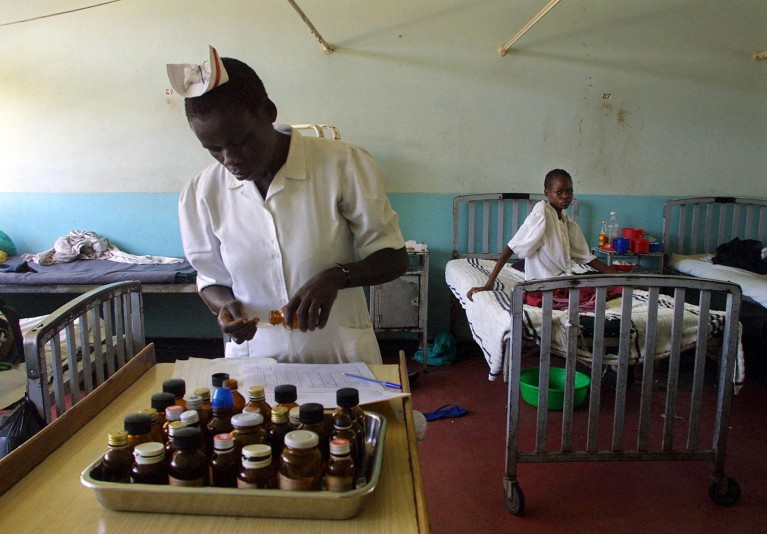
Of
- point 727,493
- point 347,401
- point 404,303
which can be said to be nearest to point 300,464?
point 347,401

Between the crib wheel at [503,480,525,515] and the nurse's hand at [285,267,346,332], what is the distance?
142 cm

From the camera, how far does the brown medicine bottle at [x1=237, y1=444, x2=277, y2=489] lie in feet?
2.60

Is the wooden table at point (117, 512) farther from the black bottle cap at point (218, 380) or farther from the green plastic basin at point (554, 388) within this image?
the green plastic basin at point (554, 388)

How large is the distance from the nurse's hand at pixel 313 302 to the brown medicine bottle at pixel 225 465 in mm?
450

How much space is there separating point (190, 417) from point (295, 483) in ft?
0.72

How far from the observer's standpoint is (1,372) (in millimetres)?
2084

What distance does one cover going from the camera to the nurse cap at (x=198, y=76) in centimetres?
111

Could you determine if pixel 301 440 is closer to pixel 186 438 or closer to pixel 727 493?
pixel 186 438

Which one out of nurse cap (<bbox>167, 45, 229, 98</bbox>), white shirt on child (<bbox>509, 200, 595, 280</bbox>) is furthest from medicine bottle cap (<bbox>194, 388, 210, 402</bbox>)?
white shirt on child (<bbox>509, 200, 595, 280</bbox>)

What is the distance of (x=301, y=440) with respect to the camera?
80 centimetres

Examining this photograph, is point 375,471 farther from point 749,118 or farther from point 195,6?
point 749,118

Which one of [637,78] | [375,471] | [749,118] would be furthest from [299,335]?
[749,118]

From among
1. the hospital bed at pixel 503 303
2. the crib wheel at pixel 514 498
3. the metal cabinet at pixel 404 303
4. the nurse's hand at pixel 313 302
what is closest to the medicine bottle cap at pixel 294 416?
the nurse's hand at pixel 313 302

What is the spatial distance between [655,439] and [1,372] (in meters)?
3.12
